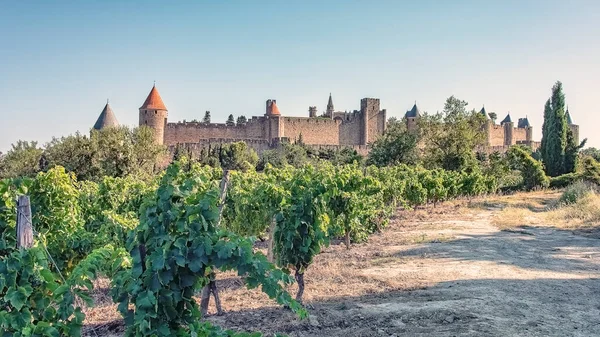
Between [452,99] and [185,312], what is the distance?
3026cm

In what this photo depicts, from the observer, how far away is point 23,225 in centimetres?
330

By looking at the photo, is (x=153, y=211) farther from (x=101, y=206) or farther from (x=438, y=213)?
(x=438, y=213)

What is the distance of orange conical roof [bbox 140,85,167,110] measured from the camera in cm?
4950

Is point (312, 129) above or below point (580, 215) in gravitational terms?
above

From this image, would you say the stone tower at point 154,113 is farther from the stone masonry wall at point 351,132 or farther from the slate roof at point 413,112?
the slate roof at point 413,112

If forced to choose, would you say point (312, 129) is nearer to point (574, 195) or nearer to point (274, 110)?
point (274, 110)

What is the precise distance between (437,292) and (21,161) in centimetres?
3351

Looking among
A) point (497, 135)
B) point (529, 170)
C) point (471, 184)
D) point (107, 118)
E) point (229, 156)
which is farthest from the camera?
point (497, 135)

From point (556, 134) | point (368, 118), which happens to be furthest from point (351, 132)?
point (556, 134)

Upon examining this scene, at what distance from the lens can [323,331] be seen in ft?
16.6

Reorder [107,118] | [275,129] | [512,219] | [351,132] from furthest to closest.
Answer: [351,132], [275,129], [107,118], [512,219]

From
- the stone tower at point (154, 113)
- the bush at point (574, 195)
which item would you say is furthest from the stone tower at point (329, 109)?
the bush at point (574, 195)

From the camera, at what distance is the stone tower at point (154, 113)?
49.4 m

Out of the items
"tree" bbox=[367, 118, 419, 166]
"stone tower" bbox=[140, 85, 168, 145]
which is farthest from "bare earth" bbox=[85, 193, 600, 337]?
"stone tower" bbox=[140, 85, 168, 145]
